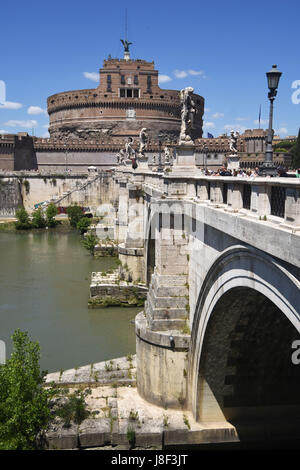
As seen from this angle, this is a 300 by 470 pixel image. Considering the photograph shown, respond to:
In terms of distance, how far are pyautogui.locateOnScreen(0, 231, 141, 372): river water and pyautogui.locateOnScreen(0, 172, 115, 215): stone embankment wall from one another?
637 inches

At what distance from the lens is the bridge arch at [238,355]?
779 centimetres

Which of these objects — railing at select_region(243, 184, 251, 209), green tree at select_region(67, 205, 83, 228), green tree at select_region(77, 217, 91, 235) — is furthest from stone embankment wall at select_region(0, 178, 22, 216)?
railing at select_region(243, 184, 251, 209)

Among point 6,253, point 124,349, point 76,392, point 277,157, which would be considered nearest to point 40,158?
point 6,253

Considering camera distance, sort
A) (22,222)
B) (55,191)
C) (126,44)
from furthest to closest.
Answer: (126,44) → (55,191) → (22,222)

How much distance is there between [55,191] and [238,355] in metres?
41.9

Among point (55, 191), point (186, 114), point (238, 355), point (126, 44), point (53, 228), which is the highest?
point (126, 44)

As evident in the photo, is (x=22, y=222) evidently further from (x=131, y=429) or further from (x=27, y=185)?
(x=131, y=429)

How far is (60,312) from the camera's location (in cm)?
1775

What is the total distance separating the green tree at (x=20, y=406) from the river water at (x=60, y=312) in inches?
151

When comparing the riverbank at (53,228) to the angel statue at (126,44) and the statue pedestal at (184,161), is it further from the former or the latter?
the angel statue at (126,44)

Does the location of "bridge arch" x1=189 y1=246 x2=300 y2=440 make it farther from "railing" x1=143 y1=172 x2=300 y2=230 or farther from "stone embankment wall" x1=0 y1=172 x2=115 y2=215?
"stone embankment wall" x1=0 y1=172 x2=115 y2=215

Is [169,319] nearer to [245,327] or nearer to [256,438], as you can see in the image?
[245,327]

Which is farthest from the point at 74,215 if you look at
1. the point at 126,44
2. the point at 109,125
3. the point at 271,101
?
the point at 126,44
